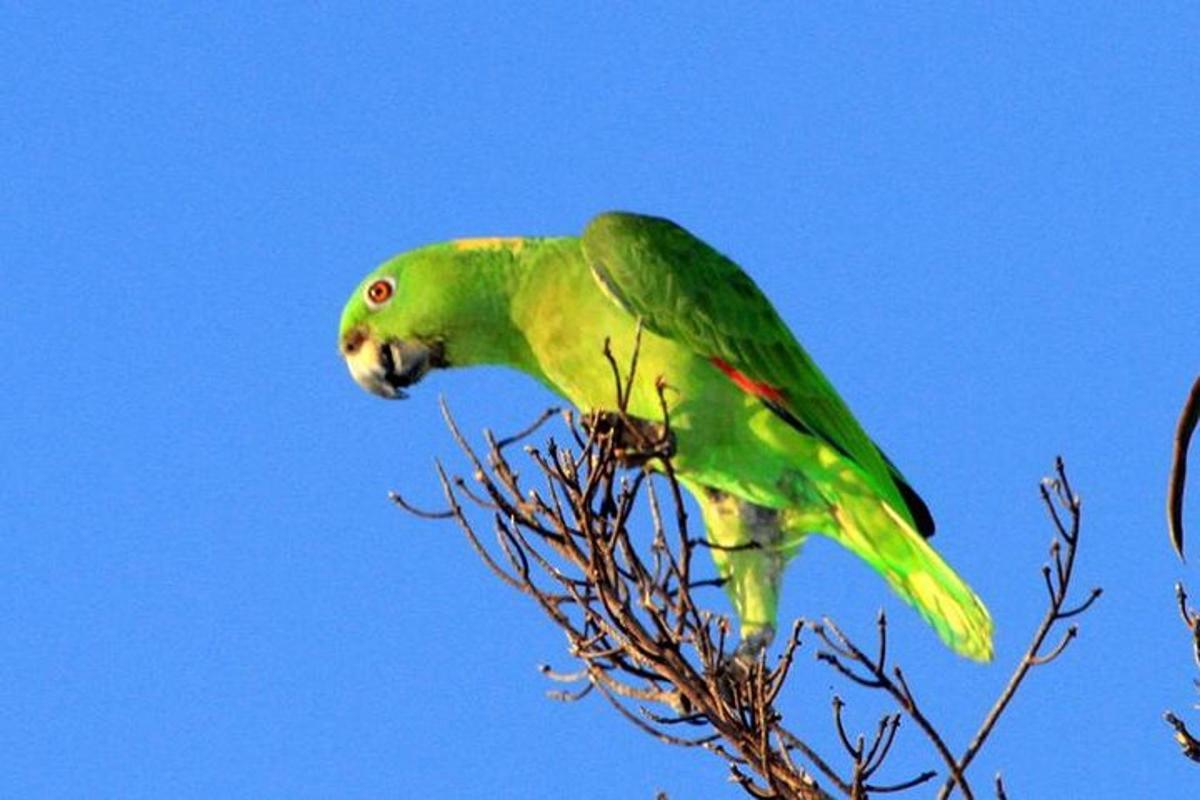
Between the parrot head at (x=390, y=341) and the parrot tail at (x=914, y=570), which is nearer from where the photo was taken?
the parrot tail at (x=914, y=570)

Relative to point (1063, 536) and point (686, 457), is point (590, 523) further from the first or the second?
point (686, 457)

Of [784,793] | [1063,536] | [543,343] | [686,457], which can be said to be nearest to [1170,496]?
[1063,536]

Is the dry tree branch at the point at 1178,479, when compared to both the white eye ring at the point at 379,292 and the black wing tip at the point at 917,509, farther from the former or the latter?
the white eye ring at the point at 379,292

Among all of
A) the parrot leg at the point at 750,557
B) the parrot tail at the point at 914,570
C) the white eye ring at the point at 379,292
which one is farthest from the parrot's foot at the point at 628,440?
the white eye ring at the point at 379,292

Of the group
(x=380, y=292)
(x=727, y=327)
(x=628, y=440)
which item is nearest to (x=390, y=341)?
(x=380, y=292)

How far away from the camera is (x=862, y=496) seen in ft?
20.7

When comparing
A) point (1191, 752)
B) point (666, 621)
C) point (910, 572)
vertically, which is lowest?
point (1191, 752)

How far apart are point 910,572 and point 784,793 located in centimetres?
205

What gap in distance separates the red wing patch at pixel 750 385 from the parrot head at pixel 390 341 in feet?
3.45

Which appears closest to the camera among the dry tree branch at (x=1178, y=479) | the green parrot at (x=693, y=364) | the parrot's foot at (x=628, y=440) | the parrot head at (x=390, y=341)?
the dry tree branch at (x=1178, y=479)

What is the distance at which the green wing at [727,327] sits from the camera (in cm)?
635

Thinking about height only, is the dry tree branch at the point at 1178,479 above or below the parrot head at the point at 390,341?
below

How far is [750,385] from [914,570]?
2.90 feet

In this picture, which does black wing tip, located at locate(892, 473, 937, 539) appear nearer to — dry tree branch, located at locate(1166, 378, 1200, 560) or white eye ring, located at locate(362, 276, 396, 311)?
white eye ring, located at locate(362, 276, 396, 311)
